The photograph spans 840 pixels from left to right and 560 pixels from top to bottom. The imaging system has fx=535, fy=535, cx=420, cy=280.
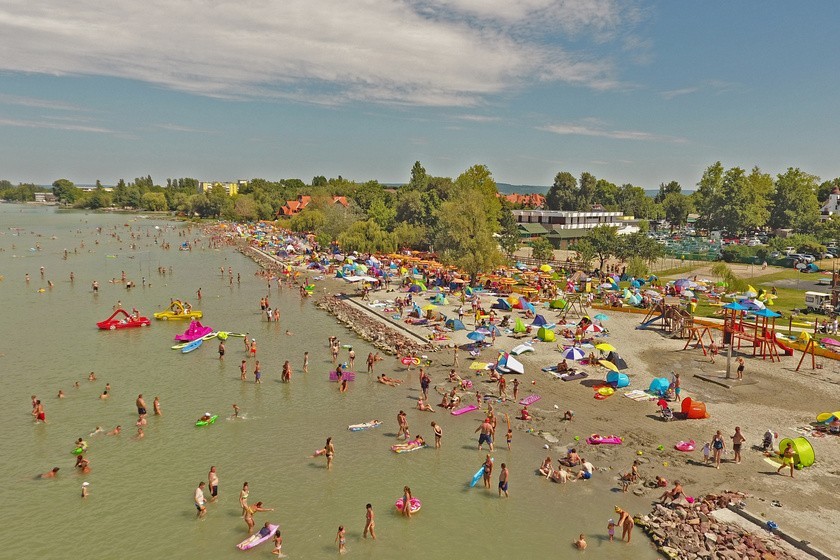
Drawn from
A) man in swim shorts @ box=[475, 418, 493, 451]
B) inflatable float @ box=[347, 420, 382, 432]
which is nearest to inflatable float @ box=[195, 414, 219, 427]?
inflatable float @ box=[347, 420, 382, 432]

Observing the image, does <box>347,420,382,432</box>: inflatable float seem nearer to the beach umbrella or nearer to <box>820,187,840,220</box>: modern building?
the beach umbrella

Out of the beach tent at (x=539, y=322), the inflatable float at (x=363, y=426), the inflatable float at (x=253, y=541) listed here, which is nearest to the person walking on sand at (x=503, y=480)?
→ the inflatable float at (x=363, y=426)

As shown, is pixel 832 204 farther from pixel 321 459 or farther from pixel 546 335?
pixel 321 459

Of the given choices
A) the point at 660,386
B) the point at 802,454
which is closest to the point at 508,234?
the point at 660,386

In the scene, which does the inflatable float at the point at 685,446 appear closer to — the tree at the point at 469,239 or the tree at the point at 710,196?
the tree at the point at 469,239

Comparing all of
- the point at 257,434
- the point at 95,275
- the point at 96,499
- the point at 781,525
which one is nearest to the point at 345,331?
the point at 257,434

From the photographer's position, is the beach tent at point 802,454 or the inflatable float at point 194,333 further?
the inflatable float at point 194,333
